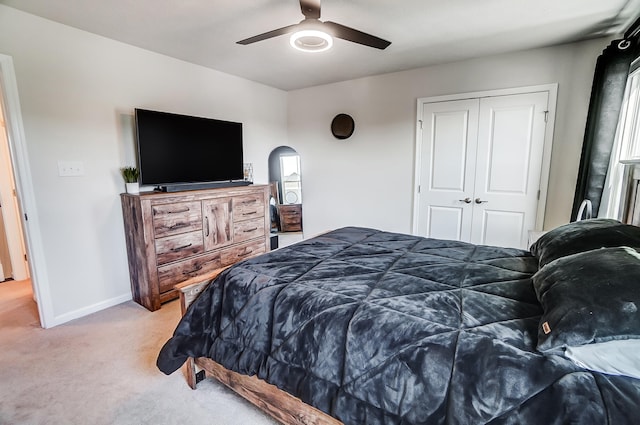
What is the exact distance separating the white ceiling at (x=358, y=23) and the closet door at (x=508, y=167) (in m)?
0.60

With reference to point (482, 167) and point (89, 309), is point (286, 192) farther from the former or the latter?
point (89, 309)

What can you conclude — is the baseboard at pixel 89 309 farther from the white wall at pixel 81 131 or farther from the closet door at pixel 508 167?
the closet door at pixel 508 167

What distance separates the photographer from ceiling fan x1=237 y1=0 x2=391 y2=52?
6.21 ft

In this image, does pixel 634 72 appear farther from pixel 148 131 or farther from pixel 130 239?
pixel 130 239

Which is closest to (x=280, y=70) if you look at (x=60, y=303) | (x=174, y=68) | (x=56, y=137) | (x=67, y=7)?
(x=174, y=68)

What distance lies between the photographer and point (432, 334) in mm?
1121

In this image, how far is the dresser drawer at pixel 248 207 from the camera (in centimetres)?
358

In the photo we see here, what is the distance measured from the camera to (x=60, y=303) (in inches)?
105

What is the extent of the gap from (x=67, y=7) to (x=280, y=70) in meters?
2.05

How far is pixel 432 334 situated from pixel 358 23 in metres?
2.45

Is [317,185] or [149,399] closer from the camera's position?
[149,399]

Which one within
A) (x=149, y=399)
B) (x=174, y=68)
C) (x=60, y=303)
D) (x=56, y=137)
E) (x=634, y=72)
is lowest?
(x=149, y=399)

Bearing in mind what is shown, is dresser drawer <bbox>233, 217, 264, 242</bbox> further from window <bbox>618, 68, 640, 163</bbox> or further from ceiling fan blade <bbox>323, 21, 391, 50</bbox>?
window <bbox>618, 68, 640, 163</bbox>

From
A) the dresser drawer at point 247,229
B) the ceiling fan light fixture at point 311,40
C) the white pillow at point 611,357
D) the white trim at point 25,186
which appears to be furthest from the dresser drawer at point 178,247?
the white pillow at point 611,357
